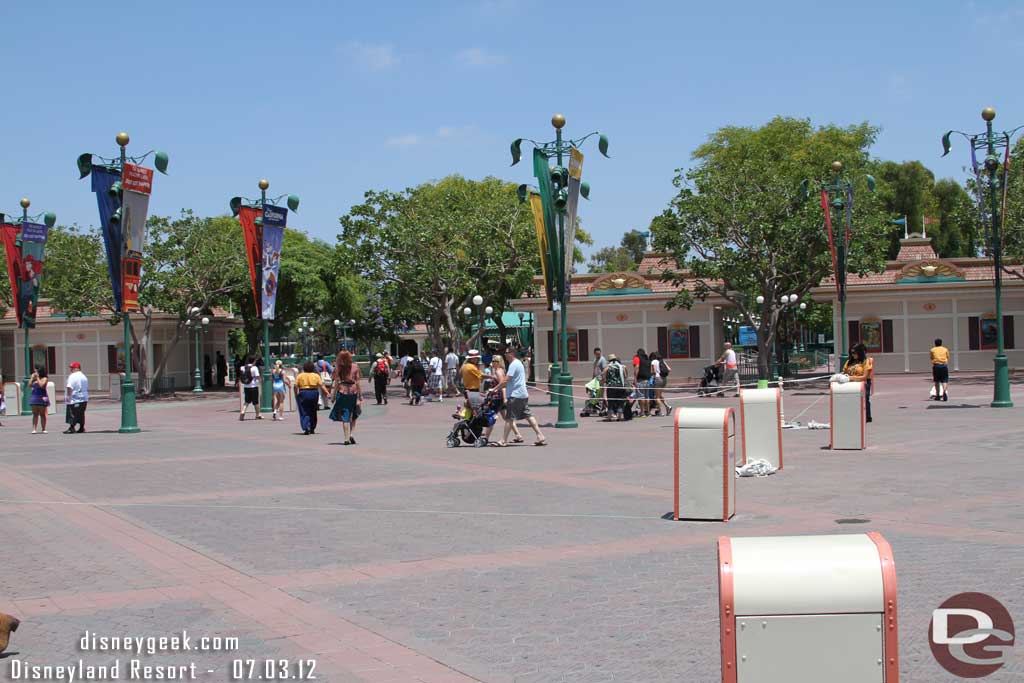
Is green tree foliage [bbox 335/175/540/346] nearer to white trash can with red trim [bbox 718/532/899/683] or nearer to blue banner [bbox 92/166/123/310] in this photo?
blue banner [bbox 92/166/123/310]

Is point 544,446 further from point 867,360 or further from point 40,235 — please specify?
point 40,235

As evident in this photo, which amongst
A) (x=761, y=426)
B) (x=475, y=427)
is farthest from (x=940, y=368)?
(x=761, y=426)

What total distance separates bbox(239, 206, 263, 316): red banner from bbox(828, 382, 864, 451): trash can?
56.3 feet

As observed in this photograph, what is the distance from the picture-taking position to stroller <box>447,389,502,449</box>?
1847cm

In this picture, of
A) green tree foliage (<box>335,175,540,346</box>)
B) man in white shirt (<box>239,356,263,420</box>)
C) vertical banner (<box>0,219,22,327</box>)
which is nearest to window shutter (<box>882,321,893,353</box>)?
green tree foliage (<box>335,175,540,346</box>)

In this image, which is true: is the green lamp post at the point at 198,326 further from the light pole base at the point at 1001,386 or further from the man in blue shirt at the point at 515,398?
the light pole base at the point at 1001,386

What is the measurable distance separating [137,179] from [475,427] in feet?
32.3

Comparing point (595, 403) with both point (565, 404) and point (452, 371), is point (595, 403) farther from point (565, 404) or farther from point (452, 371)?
point (452, 371)

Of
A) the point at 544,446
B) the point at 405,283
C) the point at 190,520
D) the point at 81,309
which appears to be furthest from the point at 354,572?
the point at 81,309

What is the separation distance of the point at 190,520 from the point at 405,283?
2962 centimetres

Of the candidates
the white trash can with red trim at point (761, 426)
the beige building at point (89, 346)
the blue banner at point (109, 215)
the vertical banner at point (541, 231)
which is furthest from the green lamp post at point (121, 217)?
the beige building at point (89, 346)

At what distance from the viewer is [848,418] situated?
16078mm

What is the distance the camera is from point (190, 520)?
10906 mm

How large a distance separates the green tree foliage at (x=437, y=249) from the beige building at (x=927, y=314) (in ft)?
42.5
